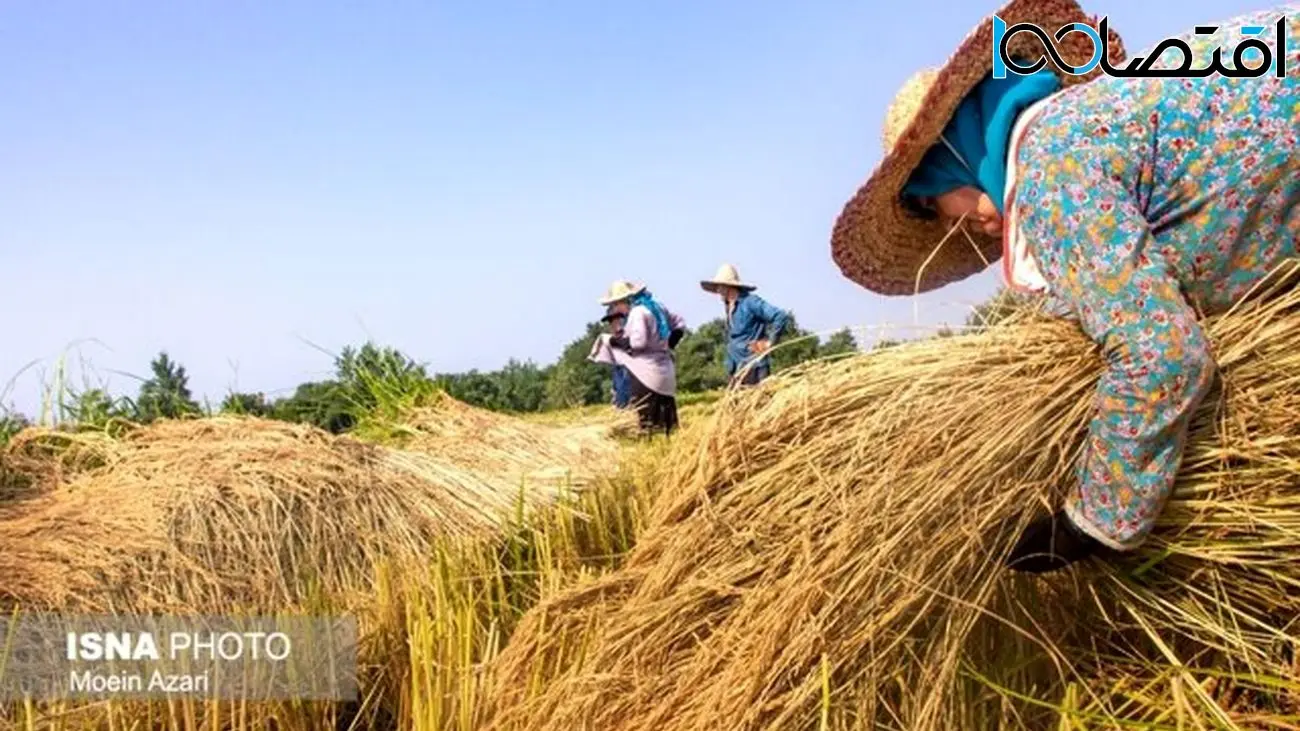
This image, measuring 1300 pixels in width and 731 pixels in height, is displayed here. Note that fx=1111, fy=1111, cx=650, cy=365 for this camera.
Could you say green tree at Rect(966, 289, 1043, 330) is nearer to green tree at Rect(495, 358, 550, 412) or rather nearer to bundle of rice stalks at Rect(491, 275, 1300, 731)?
bundle of rice stalks at Rect(491, 275, 1300, 731)

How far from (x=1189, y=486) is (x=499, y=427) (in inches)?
159

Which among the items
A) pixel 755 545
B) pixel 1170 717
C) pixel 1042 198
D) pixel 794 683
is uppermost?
pixel 1042 198

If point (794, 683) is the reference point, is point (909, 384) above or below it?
above

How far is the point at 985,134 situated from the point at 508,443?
3.58m

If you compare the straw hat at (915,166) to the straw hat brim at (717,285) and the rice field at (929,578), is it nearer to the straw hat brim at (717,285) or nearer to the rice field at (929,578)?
the rice field at (929,578)

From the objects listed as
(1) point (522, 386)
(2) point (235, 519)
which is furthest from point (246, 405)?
(1) point (522, 386)

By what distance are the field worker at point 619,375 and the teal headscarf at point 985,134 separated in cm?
556

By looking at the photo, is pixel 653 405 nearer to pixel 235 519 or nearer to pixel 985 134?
pixel 235 519

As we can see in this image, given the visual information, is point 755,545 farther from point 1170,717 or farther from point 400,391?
point 400,391

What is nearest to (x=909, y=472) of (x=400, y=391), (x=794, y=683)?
(x=794, y=683)

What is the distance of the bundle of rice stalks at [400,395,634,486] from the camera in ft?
13.6

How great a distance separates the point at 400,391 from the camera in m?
5.90

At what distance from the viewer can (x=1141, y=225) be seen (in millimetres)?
1289

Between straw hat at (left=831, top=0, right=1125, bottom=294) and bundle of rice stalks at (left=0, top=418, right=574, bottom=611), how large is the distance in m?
1.23
